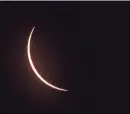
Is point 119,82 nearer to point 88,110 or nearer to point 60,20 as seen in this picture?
point 88,110

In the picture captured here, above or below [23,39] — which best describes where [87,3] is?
above

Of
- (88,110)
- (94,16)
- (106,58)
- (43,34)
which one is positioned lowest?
(88,110)

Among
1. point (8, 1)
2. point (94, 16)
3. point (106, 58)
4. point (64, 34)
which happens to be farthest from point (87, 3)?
point (8, 1)

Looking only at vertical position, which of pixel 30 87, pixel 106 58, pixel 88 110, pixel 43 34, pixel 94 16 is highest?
pixel 94 16

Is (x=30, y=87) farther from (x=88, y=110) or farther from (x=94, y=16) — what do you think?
(x=94, y=16)

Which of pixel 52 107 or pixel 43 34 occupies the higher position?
pixel 43 34

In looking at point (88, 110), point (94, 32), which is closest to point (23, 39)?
point (94, 32)
